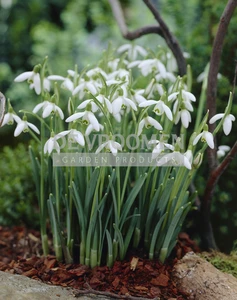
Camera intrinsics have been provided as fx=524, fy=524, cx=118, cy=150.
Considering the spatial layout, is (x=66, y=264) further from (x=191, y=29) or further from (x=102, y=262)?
(x=191, y=29)

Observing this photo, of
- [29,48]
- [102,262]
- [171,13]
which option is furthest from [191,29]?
[29,48]

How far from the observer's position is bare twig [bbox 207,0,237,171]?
79.3 inches

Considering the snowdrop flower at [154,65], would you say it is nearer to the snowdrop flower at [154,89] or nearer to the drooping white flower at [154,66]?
the drooping white flower at [154,66]

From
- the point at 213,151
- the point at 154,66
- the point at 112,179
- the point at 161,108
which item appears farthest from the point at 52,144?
the point at 213,151

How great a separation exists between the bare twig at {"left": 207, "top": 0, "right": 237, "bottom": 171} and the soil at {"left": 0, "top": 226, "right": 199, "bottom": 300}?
0.40m

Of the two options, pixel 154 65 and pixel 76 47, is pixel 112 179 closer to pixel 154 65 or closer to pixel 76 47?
pixel 154 65

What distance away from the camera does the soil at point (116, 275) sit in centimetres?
183

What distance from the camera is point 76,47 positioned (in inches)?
178

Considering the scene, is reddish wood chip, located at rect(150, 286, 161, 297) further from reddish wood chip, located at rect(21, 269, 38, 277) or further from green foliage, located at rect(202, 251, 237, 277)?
reddish wood chip, located at rect(21, 269, 38, 277)

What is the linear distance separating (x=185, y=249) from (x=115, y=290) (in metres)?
0.38

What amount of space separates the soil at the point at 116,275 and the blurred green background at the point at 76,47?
50 centimetres

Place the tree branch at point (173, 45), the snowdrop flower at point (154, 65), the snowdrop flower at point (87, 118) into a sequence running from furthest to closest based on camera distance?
the tree branch at point (173, 45) < the snowdrop flower at point (154, 65) < the snowdrop flower at point (87, 118)

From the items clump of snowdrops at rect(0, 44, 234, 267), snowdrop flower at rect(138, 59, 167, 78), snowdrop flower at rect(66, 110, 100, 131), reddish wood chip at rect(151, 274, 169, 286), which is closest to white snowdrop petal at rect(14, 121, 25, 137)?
clump of snowdrops at rect(0, 44, 234, 267)

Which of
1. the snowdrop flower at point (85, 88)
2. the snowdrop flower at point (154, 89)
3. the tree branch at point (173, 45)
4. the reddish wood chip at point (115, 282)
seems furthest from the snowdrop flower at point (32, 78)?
the reddish wood chip at point (115, 282)
